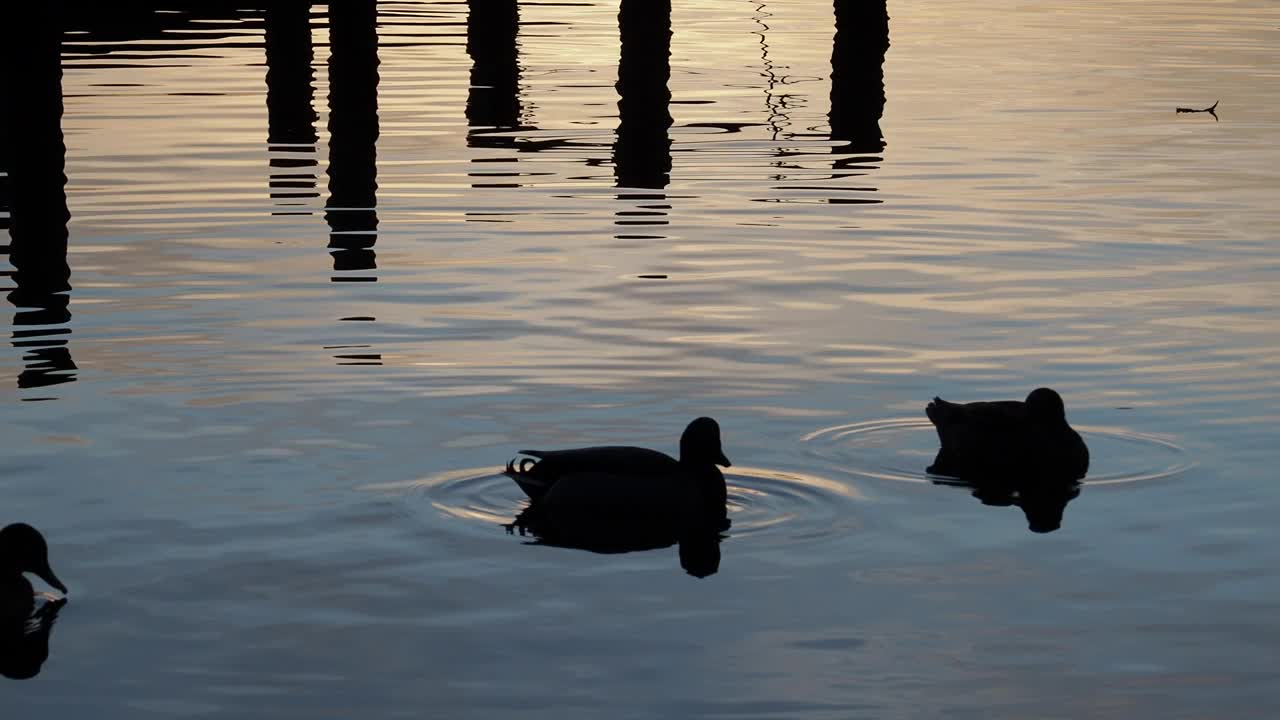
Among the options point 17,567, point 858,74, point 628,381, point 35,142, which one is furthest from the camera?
point 858,74

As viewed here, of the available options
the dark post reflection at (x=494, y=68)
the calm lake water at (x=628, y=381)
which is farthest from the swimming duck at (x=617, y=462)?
the dark post reflection at (x=494, y=68)

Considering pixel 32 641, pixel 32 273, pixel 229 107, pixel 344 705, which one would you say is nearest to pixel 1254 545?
pixel 344 705

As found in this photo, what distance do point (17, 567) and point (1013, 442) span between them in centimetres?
568

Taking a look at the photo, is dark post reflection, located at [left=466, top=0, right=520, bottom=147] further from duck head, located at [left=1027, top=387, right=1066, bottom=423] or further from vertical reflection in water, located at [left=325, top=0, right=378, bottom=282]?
duck head, located at [left=1027, top=387, right=1066, bottom=423]

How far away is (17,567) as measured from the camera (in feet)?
32.5

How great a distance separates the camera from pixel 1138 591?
33.8 feet

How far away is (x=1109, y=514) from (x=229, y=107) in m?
21.1

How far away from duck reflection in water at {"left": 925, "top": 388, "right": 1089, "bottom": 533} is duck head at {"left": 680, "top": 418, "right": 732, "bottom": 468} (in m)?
1.54

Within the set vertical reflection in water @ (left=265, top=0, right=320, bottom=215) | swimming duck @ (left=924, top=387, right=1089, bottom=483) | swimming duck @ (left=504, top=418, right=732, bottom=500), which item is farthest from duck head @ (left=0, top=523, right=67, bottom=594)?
vertical reflection in water @ (left=265, top=0, right=320, bottom=215)

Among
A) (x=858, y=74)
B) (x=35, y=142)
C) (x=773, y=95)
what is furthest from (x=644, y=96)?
(x=773, y=95)

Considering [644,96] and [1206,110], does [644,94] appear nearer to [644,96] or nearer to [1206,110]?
[644,96]

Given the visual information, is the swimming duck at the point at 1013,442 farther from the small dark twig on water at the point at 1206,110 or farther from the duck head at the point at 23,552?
the small dark twig on water at the point at 1206,110

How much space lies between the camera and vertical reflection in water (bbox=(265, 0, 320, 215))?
26.7m

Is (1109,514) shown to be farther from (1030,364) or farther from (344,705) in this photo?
(344,705)
